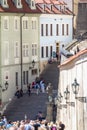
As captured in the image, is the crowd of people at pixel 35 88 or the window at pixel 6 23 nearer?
the crowd of people at pixel 35 88

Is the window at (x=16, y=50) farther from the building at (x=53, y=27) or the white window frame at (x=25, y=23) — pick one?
the building at (x=53, y=27)

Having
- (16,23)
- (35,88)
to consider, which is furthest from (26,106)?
(16,23)

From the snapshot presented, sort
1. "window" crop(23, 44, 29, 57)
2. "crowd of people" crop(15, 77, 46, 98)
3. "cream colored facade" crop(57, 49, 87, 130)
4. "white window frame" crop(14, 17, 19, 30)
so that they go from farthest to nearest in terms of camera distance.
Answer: "window" crop(23, 44, 29, 57) → "white window frame" crop(14, 17, 19, 30) → "crowd of people" crop(15, 77, 46, 98) → "cream colored facade" crop(57, 49, 87, 130)

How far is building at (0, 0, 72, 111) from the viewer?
68875mm

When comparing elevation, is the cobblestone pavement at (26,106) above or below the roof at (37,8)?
below

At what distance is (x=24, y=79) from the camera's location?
71.5 metres

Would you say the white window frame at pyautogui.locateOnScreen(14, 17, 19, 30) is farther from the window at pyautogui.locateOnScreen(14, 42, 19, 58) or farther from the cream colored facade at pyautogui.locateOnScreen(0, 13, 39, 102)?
the window at pyautogui.locateOnScreen(14, 42, 19, 58)

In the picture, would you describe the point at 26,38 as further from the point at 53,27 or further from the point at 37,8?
the point at 53,27

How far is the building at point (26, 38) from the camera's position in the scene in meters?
68.9

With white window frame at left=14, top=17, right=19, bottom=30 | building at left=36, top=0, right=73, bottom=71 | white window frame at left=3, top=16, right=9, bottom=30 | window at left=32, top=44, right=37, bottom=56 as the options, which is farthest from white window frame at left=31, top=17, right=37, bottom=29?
white window frame at left=3, top=16, right=9, bottom=30

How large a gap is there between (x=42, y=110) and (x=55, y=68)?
553 inches

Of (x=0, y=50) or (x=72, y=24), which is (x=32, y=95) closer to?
(x=0, y=50)

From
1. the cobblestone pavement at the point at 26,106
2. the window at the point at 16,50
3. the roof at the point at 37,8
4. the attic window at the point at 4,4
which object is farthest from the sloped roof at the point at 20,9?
the cobblestone pavement at the point at 26,106

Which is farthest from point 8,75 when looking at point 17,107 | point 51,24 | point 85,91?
point 85,91
